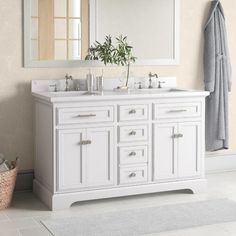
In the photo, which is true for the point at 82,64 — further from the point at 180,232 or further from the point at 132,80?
the point at 180,232

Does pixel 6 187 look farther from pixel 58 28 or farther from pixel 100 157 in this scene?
pixel 58 28

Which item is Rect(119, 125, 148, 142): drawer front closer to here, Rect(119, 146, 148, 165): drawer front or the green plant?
Rect(119, 146, 148, 165): drawer front

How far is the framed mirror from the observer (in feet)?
16.1

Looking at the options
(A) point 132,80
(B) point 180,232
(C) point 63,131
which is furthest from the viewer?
(A) point 132,80

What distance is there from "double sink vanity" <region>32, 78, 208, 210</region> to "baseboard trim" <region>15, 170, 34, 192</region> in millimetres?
104

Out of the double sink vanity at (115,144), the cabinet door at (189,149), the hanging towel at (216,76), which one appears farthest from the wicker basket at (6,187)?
the hanging towel at (216,76)

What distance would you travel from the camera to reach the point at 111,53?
16.7 feet

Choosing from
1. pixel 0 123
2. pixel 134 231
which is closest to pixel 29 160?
pixel 0 123

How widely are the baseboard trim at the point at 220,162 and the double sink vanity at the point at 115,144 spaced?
0.74 meters

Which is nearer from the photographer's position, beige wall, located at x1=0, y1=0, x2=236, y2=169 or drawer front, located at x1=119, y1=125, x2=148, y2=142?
drawer front, located at x1=119, y1=125, x2=148, y2=142

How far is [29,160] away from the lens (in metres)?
5.03

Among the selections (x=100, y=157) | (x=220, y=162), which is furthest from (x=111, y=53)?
(x=220, y=162)

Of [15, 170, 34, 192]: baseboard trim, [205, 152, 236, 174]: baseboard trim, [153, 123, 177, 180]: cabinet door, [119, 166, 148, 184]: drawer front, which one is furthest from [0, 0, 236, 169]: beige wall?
[205, 152, 236, 174]: baseboard trim

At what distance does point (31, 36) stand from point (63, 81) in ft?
1.51
